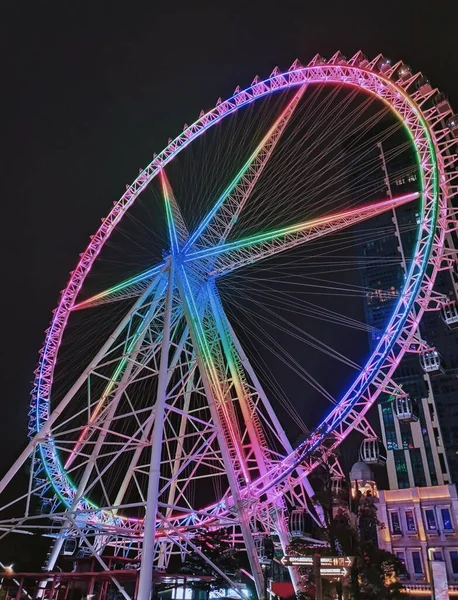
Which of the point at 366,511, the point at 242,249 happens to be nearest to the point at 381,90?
the point at 242,249

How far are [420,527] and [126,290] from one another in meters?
37.6

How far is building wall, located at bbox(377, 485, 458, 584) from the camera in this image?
45.4 metres

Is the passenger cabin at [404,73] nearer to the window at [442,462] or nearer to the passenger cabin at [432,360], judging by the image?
the passenger cabin at [432,360]

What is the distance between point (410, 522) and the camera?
4900 centimetres

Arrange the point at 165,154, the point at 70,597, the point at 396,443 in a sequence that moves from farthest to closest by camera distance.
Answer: the point at 396,443 < the point at 165,154 < the point at 70,597

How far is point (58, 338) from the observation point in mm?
29359

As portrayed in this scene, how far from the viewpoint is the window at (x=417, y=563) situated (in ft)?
151

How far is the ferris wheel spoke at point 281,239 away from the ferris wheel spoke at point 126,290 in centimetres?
275

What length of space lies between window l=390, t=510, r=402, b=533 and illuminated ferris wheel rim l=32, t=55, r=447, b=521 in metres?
32.9

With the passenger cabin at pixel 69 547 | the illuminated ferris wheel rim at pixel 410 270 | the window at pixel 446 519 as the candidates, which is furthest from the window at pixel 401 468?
the illuminated ferris wheel rim at pixel 410 270

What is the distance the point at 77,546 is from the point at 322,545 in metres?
13.0

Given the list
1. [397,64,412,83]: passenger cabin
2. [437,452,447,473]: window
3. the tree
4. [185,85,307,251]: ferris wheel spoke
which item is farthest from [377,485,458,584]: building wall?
[397,64,412,83]: passenger cabin

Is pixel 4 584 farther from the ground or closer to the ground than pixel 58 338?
closer to the ground

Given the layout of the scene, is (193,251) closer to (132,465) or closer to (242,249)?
(242,249)
